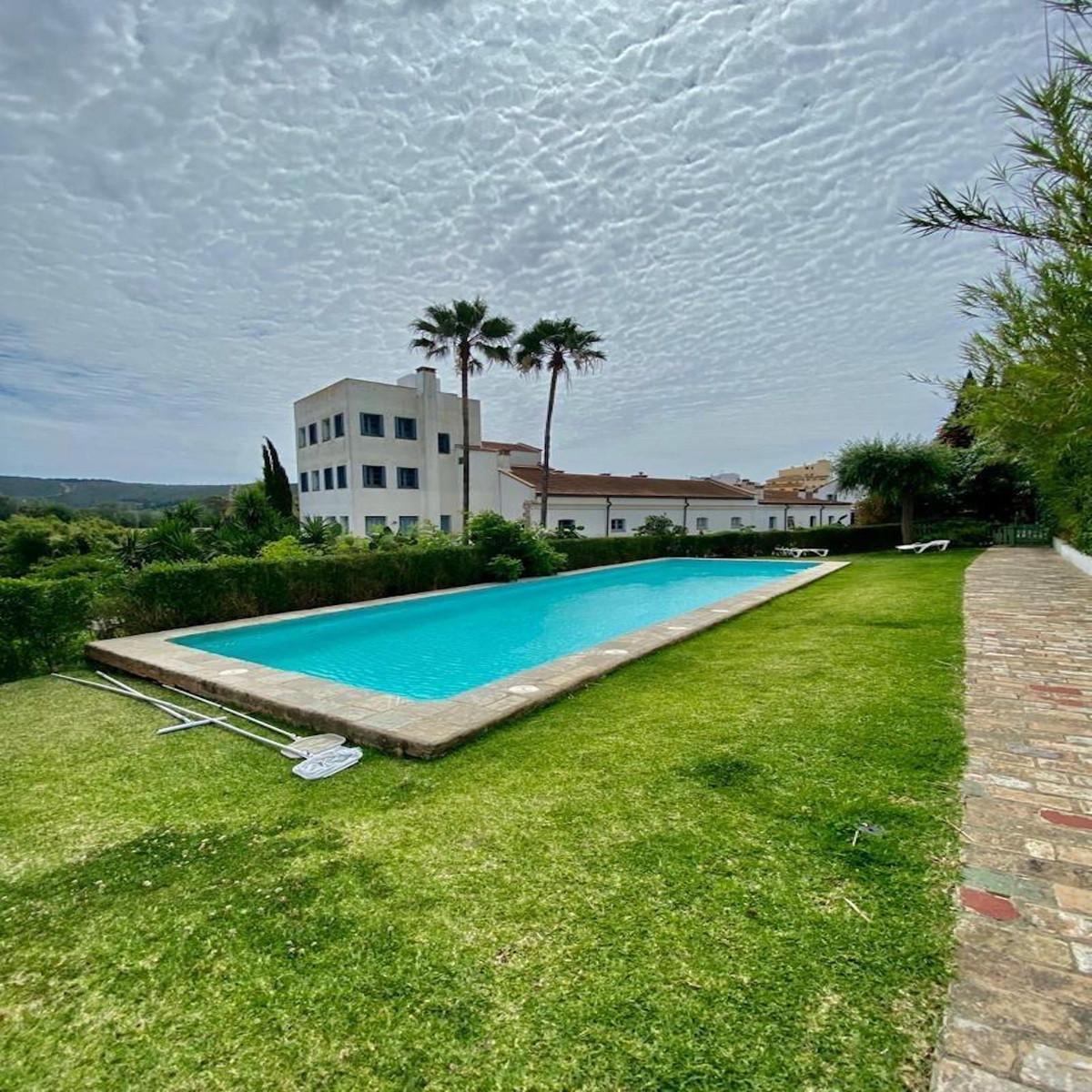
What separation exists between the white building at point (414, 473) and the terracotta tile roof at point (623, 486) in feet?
0.47

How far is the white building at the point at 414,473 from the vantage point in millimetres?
26094

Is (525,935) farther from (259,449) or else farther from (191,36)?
(259,449)

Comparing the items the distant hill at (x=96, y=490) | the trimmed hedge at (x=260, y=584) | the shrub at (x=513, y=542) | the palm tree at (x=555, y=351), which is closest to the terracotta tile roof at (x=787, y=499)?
the palm tree at (x=555, y=351)

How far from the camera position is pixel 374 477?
26469mm

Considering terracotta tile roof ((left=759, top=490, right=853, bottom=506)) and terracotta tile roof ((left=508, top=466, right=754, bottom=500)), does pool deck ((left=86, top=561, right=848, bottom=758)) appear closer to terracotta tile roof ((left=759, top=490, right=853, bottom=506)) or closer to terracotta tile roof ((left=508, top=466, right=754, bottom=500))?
terracotta tile roof ((left=508, top=466, right=754, bottom=500))

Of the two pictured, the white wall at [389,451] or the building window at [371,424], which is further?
the building window at [371,424]

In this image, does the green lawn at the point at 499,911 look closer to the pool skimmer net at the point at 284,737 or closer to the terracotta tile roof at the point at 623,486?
the pool skimmer net at the point at 284,737

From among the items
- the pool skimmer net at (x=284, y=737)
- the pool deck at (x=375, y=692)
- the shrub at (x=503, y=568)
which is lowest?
the pool skimmer net at (x=284, y=737)

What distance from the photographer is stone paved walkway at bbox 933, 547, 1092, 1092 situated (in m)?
1.61

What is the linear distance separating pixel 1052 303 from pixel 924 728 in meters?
2.87

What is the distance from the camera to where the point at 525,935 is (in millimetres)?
2230

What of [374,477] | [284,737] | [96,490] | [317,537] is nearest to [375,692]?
[284,737]

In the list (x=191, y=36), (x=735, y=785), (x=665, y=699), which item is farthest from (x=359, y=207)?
(x=735, y=785)

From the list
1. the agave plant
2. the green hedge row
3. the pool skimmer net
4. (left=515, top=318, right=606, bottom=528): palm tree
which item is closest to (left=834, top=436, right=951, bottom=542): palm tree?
the green hedge row
